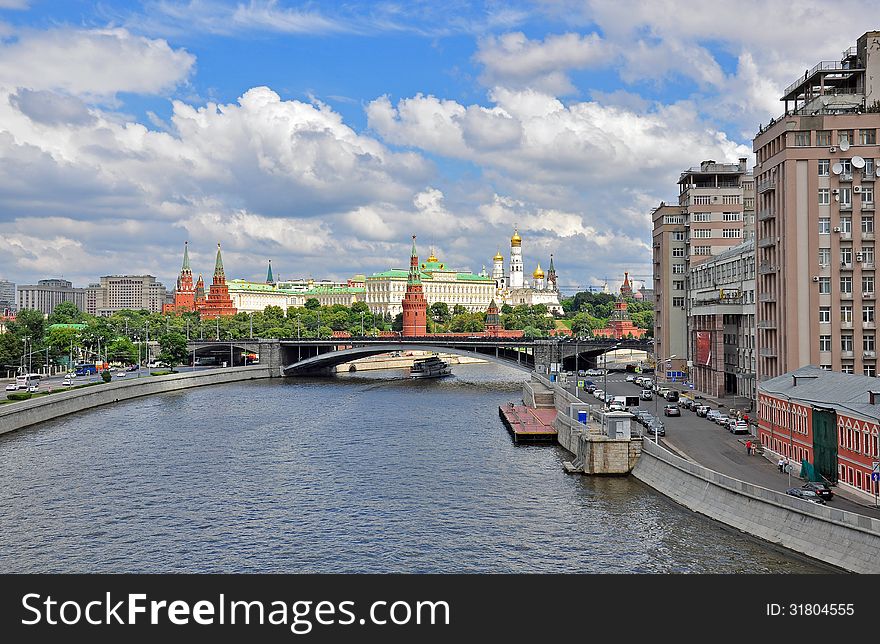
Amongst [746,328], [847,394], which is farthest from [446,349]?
[847,394]

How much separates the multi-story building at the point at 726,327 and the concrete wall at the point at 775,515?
83.3 feet

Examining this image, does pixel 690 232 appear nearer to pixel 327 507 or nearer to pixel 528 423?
pixel 528 423

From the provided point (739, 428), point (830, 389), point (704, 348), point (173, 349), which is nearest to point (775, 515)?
point (830, 389)

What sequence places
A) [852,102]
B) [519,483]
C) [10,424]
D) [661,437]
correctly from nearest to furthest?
[519,483]
[661,437]
[852,102]
[10,424]

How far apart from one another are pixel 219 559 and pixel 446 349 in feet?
324

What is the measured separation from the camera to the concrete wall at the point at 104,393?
74.9m

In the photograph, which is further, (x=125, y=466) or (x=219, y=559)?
(x=125, y=466)

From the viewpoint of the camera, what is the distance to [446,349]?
5359 inches

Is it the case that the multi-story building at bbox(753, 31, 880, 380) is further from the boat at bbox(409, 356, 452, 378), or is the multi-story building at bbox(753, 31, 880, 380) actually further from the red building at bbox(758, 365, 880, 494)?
the boat at bbox(409, 356, 452, 378)

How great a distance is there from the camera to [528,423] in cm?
7738

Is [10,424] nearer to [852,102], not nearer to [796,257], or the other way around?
[796,257]

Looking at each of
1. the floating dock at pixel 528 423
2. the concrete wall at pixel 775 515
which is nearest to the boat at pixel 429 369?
the floating dock at pixel 528 423
